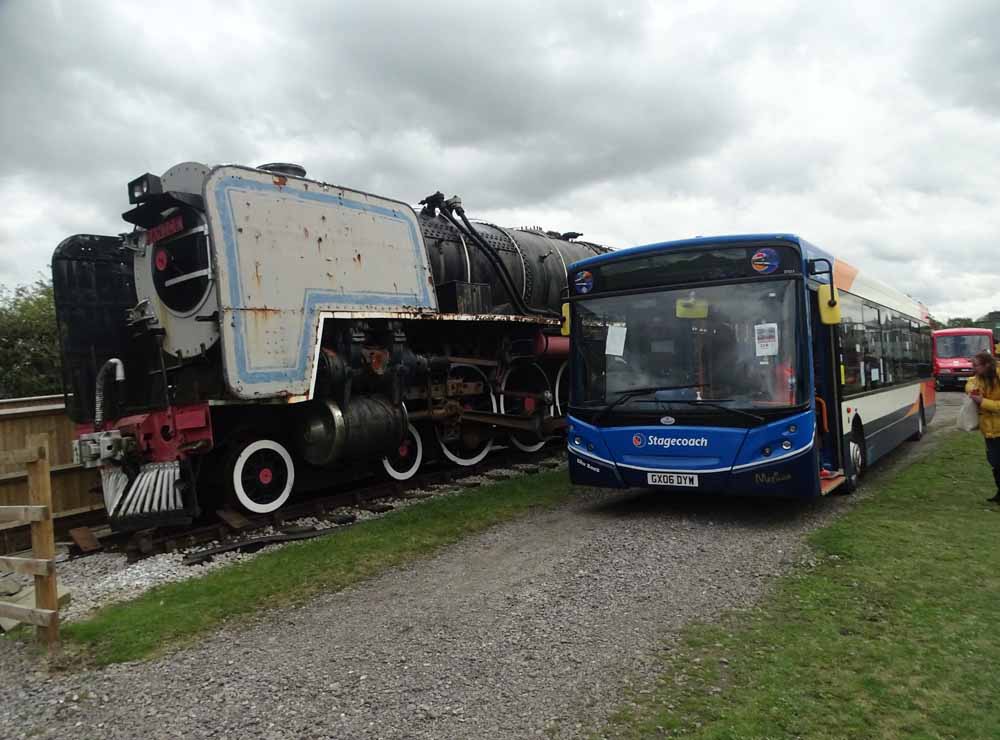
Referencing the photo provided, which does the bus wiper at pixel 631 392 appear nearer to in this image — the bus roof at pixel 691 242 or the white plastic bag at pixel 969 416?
the bus roof at pixel 691 242

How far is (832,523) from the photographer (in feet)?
19.7

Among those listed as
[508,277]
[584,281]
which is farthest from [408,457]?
[584,281]

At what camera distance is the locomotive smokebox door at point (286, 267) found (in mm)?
6340

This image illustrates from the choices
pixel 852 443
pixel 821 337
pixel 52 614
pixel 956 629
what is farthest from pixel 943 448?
pixel 52 614

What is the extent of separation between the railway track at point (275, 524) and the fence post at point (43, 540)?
1.68 metres

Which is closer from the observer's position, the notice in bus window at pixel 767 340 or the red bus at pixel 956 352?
the notice in bus window at pixel 767 340

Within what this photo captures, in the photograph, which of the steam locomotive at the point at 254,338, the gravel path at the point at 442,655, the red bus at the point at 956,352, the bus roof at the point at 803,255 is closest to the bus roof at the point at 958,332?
the red bus at the point at 956,352

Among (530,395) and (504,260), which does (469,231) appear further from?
(530,395)

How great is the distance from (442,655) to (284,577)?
1.95 meters

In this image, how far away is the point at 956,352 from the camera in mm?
25734

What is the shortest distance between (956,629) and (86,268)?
7.98 metres

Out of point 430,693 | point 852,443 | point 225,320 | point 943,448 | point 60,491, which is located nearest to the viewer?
point 430,693

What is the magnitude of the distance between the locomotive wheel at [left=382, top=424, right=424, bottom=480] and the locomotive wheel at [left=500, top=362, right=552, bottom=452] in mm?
1422

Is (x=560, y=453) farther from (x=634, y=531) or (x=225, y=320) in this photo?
(x=225, y=320)
